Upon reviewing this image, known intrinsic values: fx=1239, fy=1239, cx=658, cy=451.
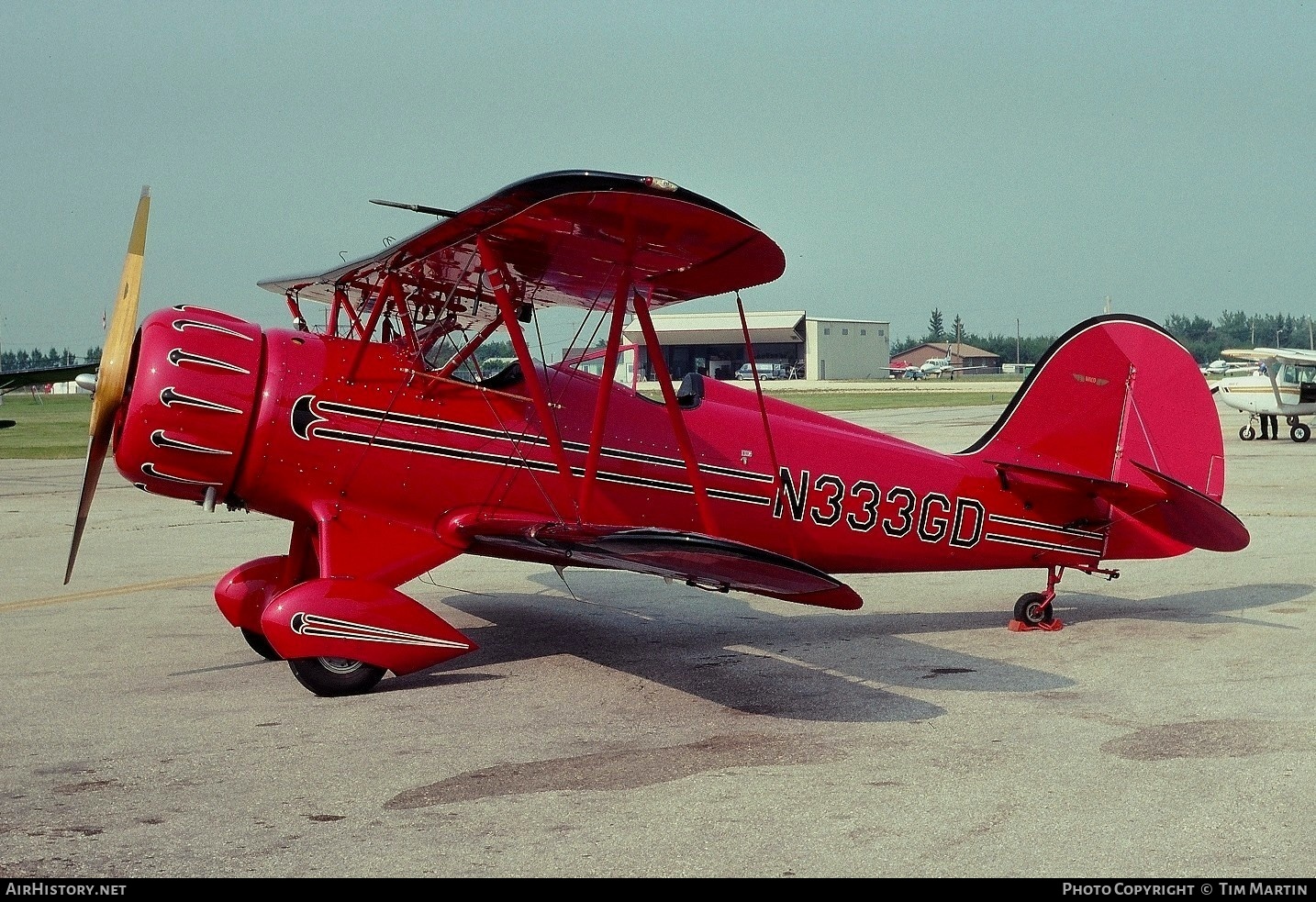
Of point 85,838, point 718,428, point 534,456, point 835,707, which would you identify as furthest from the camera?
point 718,428

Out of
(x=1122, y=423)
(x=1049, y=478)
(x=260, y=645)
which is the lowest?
(x=260, y=645)

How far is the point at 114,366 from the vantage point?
269 inches

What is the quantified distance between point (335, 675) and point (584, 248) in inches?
108

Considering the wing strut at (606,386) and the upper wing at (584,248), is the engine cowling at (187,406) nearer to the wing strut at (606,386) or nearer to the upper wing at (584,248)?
the upper wing at (584,248)

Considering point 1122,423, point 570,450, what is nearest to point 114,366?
point 570,450

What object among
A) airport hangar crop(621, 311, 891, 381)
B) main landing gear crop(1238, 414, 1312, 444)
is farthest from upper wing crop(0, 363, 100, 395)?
airport hangar crop(621, 311, 891, 381)

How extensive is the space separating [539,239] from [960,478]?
139 inches

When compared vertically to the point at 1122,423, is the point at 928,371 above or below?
below

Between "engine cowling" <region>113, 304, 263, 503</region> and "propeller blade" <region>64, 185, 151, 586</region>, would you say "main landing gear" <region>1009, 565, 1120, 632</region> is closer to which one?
"engine cowling" <region>113, 304, 263, 503</region>

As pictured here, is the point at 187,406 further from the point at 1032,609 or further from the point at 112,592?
the point at 1032,609

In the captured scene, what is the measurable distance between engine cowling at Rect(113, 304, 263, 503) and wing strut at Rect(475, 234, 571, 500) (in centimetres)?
150
